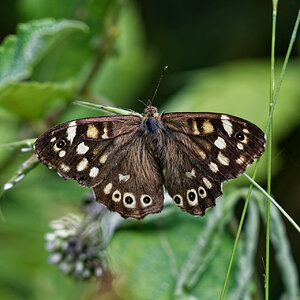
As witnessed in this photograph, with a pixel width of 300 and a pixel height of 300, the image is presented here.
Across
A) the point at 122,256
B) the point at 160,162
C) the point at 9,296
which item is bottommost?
the point at 9,296

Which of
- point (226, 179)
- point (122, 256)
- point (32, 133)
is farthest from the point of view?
point (32, 133)

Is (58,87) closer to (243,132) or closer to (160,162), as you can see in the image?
(160,162)

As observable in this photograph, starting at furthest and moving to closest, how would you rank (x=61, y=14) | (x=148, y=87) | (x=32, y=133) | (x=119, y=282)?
(x=148, y=87) < (x=61, y=14) < (x=32, y=133) < (x=119, y=282)

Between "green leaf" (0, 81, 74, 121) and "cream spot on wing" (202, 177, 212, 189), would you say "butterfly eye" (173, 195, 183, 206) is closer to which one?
"cream spot on wing" (202, 177, 212, 189)

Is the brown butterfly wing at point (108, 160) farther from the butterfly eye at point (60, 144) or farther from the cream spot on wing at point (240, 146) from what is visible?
the cream spot on wing at point (240, 146)

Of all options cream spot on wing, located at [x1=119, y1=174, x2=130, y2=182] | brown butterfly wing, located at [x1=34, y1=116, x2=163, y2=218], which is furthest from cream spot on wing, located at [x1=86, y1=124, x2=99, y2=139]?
cream spot on wing, located at [x1=119, y1=174, x2=130, y2=182]

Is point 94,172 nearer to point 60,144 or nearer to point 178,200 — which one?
point 60,144

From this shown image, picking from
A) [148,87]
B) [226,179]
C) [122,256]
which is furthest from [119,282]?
[148,87]

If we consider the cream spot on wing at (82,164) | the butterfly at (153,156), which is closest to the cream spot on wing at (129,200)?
the butterfly at (153,156)
